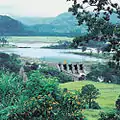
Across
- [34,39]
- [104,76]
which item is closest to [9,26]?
[34,39]

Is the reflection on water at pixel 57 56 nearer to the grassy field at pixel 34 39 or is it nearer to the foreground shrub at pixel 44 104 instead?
the grassy field at pixel 34 39

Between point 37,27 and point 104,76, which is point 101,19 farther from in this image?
point 37,27

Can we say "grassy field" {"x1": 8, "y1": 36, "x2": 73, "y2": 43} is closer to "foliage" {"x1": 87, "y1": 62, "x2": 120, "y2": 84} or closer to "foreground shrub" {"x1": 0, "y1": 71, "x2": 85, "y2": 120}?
"foliage" {"x1": 87, "y1": 62, "x2": 120, "y2": 84}

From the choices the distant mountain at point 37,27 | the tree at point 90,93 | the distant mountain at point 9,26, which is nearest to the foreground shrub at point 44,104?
the tree at point 90,93

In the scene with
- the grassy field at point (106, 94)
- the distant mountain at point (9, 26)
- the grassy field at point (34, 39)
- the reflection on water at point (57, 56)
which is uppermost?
the distant mountain at point (9, 26)

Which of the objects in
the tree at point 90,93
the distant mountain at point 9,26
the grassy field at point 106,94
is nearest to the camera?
the tree at point 90,93

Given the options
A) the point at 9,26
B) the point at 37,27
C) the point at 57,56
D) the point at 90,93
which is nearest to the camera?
the point at 90,93

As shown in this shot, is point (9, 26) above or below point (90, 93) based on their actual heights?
above

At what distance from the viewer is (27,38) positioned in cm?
7906

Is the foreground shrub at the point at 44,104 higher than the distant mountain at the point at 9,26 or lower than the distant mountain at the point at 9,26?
lower

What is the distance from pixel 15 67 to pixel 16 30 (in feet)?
147

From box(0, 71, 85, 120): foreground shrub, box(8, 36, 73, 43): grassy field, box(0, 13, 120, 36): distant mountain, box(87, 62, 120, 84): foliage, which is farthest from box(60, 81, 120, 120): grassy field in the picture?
box(8, 36, 73, 43): grassy field

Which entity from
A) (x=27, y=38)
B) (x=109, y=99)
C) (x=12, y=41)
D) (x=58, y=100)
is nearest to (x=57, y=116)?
(x=58, y=100)

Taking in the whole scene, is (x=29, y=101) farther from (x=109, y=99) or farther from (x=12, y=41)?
(x=12, y=41)
